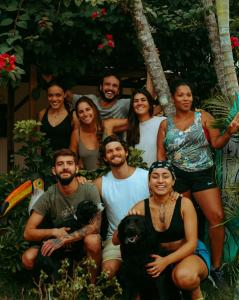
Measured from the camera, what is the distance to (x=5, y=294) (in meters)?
5.44

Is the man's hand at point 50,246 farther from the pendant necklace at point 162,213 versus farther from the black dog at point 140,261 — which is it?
the pendant necklace at point 162,213

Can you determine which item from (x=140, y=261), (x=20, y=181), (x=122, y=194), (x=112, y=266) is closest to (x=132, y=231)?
(x=140, y=261)

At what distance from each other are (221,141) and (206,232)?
3.36 ft

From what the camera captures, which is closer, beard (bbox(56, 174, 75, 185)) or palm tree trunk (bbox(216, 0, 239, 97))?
palm tree trunk (bbox(216, 0, 239, 97))

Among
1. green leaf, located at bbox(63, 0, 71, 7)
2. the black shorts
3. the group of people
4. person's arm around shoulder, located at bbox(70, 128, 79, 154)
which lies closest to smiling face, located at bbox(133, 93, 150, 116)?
the group of people

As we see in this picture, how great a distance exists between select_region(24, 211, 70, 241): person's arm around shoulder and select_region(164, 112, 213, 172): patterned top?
1219 mm

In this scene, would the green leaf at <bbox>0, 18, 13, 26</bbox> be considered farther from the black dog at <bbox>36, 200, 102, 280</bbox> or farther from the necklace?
the necklace

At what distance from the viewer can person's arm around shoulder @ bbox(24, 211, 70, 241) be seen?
5098 millimetres

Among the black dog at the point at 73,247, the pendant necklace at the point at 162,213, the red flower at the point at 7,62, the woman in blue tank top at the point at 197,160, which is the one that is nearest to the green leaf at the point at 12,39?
the red flower at the point at 7,62

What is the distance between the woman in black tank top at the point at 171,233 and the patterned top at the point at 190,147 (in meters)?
0.65

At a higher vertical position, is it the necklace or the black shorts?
the black shorts

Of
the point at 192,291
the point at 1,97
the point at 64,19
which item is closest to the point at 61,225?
the point at 192,291

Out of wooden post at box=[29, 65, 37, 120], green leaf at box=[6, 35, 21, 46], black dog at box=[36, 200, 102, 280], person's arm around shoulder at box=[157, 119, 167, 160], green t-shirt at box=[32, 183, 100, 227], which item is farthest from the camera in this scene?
wooden post at box=[29, 65, 37, 120]

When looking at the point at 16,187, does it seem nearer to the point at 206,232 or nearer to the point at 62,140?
the point at 62,140
